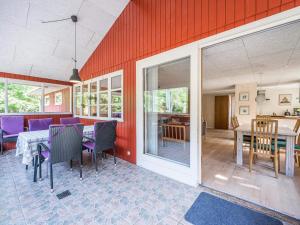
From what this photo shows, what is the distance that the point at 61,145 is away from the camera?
220cm

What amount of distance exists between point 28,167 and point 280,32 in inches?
199

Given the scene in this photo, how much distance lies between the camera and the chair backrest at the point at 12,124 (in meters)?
3.86

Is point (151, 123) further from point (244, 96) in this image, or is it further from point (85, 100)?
point (244, 96)

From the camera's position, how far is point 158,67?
284 cm

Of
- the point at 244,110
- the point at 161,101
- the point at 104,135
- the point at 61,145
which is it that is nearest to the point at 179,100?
the point at 161,101

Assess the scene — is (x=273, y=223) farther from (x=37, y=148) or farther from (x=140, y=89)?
(x=37, y=148)

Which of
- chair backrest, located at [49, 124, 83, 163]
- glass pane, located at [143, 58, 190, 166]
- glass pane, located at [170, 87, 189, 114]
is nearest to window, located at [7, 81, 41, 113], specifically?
chair backrest, located at [49, 124, 83, 163]

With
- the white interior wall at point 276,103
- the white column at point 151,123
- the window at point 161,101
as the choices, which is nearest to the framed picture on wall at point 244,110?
the white interior wall at point 276,103

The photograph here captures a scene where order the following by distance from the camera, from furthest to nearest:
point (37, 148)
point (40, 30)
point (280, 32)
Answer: point (40, 30)
point (37, 148)
point (280, 32)

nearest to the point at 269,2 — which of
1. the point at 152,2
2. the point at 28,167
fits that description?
the point at 152,2

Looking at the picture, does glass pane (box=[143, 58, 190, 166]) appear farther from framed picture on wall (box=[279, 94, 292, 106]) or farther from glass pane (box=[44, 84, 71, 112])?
framed picture on wall (box=[279, 94, 292, 106])

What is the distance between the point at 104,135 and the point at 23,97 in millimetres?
3646

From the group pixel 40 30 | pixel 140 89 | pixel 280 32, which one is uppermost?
pixel 40 30

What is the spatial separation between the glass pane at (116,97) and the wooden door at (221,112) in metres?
7.47
